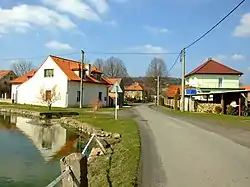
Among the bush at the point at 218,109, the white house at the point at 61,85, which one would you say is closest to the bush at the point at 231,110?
the bush at the point at 218,109

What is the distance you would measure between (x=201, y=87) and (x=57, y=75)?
29.7 meters

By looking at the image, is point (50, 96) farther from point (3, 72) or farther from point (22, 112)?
A: point (3, 72)

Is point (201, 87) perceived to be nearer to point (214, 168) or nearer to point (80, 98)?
point (80, 98)

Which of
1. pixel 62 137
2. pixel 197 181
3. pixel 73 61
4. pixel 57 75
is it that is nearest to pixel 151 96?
pixel 73 61

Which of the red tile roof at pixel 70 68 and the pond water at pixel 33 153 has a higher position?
the red tile roof at pixel 70 68

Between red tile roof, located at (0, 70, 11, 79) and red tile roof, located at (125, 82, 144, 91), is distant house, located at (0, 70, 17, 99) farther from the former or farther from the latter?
red tile roof, located at (125, 82, 144, 91)

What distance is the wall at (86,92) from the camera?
54891 mm

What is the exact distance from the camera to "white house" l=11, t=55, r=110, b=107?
54.3 m

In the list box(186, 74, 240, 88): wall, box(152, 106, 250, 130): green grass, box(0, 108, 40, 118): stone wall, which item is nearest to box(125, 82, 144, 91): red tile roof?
box(186, 74, 240, 88): wall

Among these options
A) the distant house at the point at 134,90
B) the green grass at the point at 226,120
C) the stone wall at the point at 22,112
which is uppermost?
the distant house at the point at 134,90

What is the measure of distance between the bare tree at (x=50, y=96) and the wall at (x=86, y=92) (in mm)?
1978

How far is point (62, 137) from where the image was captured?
2458cm

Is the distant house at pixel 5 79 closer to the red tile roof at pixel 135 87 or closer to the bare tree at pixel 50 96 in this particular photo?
the bare tree at pixel 50 96

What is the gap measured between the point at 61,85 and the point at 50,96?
202 inches
